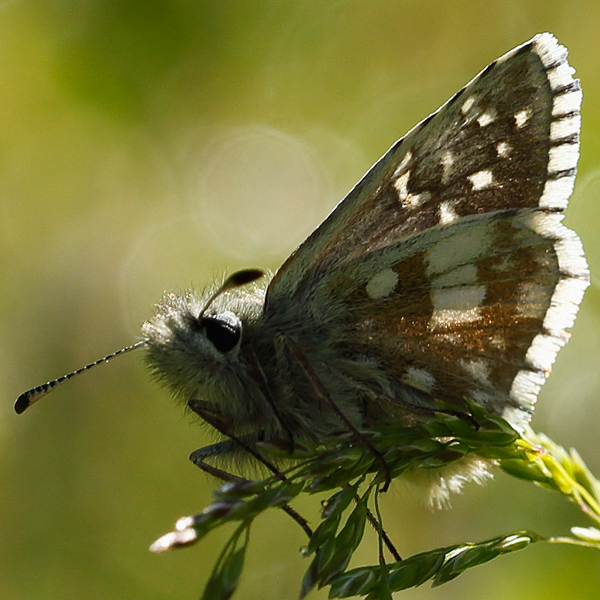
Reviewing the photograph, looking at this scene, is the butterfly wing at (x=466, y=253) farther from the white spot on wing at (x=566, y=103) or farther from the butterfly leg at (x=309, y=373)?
the butterfly leg at (x=309, y=373)

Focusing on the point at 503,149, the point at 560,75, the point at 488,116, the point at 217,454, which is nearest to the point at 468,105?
the point at 488,116

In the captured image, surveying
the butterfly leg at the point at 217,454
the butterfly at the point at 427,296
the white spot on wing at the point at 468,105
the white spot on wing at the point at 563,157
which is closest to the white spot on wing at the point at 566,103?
the butterfly at the point at 427,296

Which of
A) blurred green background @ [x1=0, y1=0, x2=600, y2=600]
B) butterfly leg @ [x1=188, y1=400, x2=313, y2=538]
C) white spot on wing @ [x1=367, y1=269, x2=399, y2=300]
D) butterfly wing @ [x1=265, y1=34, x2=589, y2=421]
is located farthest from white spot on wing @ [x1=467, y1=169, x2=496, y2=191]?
blurred green background @ [x1=0, y1=0, x2=600, y2=600]

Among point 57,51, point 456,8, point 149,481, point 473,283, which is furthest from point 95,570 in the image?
point 456,8

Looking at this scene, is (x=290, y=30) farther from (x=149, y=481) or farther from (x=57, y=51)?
(x=149, y=481)

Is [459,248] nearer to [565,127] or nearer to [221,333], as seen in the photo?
[565,127]
